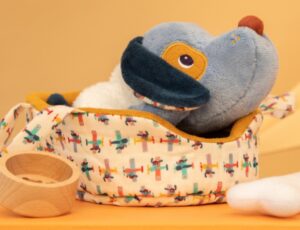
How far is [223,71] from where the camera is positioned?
65cm

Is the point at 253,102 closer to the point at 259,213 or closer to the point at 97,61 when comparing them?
the point at 259,213

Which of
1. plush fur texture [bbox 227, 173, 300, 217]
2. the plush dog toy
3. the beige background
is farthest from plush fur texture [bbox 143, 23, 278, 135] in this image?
the beige background

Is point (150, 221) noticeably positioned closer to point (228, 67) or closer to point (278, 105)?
point (228, 67)

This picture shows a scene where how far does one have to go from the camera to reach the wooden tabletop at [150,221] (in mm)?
553

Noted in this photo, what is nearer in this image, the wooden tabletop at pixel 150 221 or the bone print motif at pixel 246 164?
the wooden tabletop at pixel 150 221

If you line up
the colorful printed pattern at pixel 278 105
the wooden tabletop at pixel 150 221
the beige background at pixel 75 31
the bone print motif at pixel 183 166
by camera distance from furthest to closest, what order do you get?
the beige background at pixel 75 31, the colorful printed pattern at pixel 278 105, the bone print motif at pixel 183 166, the wooden tabletop at pixel 150 221

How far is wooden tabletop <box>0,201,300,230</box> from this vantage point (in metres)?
0.55

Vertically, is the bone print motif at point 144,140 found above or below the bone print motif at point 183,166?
above

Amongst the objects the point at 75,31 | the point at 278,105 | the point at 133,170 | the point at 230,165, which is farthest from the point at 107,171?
the point at 75,31

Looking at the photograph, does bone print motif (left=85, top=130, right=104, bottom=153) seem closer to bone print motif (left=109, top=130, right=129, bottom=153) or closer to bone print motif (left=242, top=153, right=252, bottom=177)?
bone print motif (left=109, top=130, right=129, bottom=153)

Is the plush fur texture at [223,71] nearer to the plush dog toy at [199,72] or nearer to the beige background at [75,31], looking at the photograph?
the plush dog toy at [199,72]

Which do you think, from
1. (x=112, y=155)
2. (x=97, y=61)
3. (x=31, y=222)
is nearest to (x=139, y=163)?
(x=112, y=155)

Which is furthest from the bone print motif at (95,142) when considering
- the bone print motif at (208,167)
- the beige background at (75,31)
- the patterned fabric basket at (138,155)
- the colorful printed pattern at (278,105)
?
the beige background at (75,31)

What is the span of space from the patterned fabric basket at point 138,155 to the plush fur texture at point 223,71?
3cm
